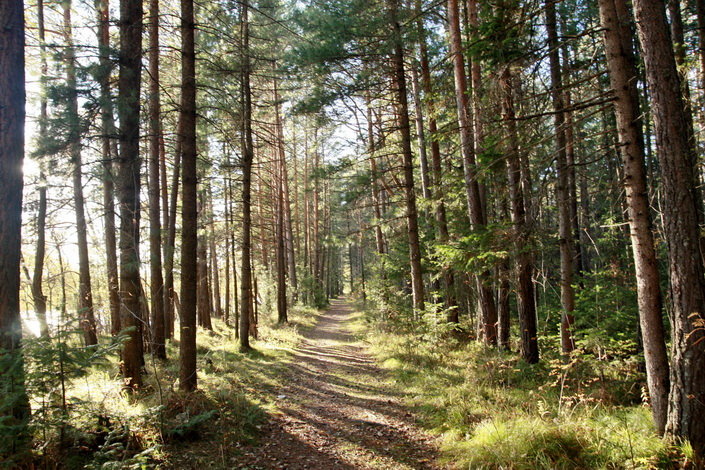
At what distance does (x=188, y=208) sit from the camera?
602cm

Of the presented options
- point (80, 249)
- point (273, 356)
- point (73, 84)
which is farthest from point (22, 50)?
point (273, 356)

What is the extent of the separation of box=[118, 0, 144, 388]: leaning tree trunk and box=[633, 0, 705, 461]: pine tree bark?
7.15 metres

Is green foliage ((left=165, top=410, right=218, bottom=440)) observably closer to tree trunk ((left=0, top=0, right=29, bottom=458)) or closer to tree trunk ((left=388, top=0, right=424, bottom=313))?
tree trunk ((left=0, top=0, right=29, bottom=458))

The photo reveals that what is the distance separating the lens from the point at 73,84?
5.74 metres

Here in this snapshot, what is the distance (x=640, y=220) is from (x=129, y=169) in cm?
757

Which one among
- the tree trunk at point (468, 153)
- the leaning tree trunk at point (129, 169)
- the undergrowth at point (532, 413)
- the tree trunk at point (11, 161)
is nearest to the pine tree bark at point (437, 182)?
the tree trunk at point (468, 153)

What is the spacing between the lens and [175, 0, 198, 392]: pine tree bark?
5.95m

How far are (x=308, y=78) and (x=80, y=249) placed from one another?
8188 mm

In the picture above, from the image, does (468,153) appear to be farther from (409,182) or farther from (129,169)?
(129,169)

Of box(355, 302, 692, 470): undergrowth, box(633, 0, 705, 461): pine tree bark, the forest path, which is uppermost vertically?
Result: box(633, 0, 705, 461): pine tree bark

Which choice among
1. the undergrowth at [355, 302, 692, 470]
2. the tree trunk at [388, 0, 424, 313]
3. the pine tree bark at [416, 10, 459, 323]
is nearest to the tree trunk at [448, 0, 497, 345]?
the pine tree bark at [416, 10, 459, 323]

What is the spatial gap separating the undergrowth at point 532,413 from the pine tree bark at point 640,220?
0.55 meters

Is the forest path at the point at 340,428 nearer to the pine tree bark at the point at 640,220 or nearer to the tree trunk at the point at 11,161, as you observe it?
the pine tree bark at the point at 640,220

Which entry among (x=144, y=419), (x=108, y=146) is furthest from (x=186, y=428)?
(x=108, y=146)
